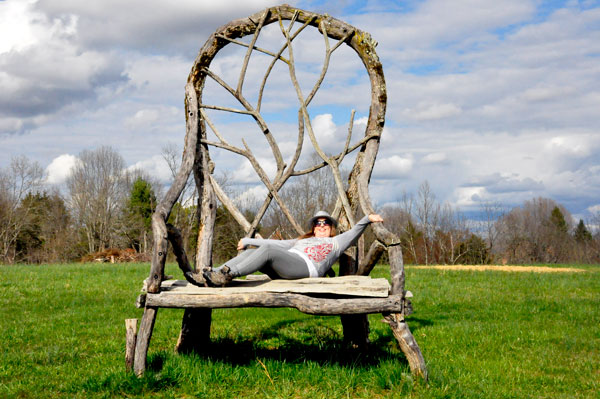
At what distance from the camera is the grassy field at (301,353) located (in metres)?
4.12

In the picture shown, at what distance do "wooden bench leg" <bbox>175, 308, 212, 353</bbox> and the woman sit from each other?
2.26ft

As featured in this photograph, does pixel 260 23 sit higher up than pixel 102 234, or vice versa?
pixel 260 23

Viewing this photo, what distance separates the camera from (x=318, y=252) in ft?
16.1

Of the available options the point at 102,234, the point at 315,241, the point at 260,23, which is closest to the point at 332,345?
the point at 315,241

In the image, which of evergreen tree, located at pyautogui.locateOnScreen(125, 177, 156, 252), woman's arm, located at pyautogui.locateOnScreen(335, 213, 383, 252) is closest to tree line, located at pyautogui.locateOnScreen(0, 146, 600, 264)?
evergreen tree, located at pyautogui.locateOnScreen(125, 177, 156, 252)

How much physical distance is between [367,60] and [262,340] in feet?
9.92

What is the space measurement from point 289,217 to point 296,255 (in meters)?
1.12

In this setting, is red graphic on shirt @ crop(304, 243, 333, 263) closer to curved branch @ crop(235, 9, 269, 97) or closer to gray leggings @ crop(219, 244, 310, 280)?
gray leggings @ crop(219, 244, 310, 280)

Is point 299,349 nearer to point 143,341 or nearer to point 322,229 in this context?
point 322,229

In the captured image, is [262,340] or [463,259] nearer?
[262,340]

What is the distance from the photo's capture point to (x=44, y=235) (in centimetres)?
3531

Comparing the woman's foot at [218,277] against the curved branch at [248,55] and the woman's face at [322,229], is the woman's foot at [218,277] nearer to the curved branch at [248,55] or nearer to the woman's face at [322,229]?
the woman's face at [322,229]

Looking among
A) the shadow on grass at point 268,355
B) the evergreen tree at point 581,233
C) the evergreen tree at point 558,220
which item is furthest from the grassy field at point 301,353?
the evergreen tree at point 581,233

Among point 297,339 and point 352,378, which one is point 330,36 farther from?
point 352,378
